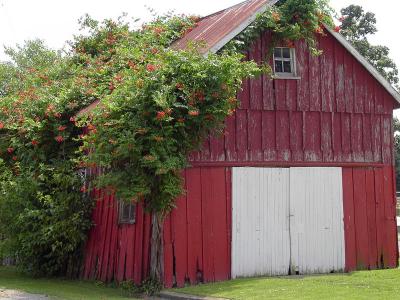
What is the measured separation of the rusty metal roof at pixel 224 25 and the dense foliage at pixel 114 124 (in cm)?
25

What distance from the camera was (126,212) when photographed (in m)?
16.2

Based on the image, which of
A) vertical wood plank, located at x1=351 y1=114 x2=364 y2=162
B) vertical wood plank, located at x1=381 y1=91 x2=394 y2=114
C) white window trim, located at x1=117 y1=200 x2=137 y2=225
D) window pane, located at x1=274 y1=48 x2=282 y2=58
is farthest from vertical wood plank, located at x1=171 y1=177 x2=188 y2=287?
vertical wood plank, located at x1=381 y1=91 x2=394 y2=114

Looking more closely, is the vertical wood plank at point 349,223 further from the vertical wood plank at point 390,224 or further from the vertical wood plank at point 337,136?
the vertical wood plank at point 390,224

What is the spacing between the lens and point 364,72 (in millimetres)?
17344

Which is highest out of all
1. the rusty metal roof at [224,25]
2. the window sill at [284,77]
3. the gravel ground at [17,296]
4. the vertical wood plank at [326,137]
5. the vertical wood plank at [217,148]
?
the rusty metal roof at [224,25]

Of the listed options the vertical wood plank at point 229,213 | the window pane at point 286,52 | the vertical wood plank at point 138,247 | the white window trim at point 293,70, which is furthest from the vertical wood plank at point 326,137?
the vertical wood plank at point 138,247

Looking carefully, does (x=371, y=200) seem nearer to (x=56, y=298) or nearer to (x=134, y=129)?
(x=134, y=129)

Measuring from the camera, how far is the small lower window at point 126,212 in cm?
1579

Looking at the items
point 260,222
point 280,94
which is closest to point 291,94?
point 280,94

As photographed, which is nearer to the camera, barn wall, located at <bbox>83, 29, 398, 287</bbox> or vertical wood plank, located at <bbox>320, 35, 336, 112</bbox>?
barn wall, located at <bbox>83, 29, 398, 287</bbox>

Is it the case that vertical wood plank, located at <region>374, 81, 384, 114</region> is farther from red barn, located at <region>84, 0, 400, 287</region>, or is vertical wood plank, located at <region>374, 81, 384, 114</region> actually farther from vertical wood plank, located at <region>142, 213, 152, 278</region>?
vertical wood plank, located at <region>142, 213, 152, 278</region>

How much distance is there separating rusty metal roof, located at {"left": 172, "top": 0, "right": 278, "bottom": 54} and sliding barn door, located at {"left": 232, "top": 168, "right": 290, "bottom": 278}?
300 centimetres

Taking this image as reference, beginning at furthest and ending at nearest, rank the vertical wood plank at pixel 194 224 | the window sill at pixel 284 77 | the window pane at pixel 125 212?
1. the window sill at pixel 284 77
2. the window pane at pixel 125 212
3. the vertical wood plank at pixel 194 224

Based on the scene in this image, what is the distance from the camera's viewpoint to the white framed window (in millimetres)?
16797
